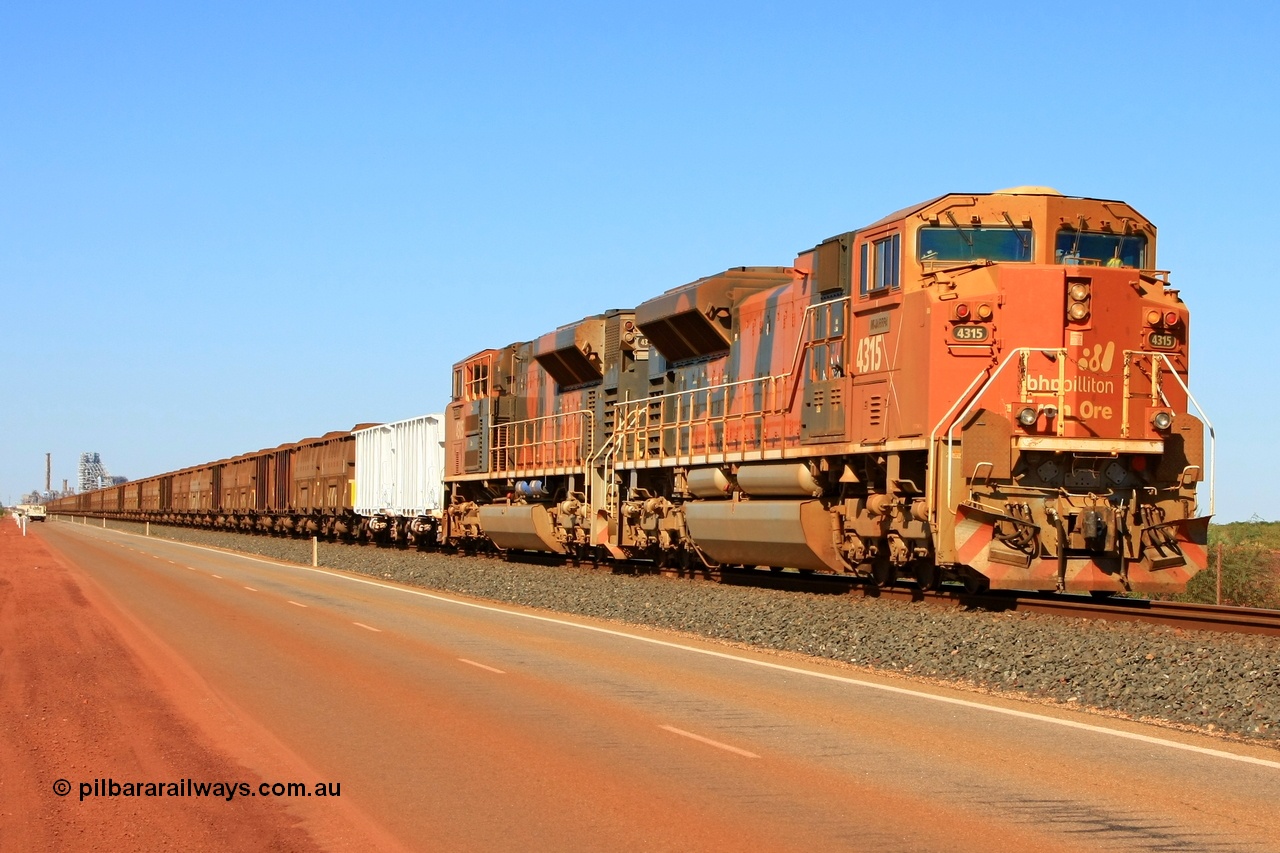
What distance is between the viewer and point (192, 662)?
12.7 meters

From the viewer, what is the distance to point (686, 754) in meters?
8.34

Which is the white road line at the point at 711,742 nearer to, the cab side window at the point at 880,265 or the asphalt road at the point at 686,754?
the asphalt road at the point at 686,754

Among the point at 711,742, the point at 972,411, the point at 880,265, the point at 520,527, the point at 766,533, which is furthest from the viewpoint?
the point at 520,527

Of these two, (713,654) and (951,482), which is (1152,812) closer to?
(713,654)

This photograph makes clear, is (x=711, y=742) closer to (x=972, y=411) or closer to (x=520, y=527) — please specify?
(x=972, y=411)

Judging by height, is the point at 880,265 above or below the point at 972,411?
above

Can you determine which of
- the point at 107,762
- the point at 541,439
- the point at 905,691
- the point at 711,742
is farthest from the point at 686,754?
the point at 541,439

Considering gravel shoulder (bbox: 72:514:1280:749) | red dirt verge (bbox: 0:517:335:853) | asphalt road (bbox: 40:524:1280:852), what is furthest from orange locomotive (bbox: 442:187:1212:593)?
red dirt verge (bbox: 0:517:335:853)

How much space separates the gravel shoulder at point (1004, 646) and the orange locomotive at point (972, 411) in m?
0.82

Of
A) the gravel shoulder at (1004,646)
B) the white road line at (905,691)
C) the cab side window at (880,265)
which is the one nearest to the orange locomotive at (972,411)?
the cab side window at (880,265)

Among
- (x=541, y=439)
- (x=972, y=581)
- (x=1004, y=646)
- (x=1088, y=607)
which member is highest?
(x=541, y=439)

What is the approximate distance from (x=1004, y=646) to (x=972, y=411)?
314 cm

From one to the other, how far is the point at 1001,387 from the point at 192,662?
9.29 meters

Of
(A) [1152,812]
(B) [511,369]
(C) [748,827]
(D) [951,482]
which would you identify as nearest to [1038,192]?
(D) [951,482]
